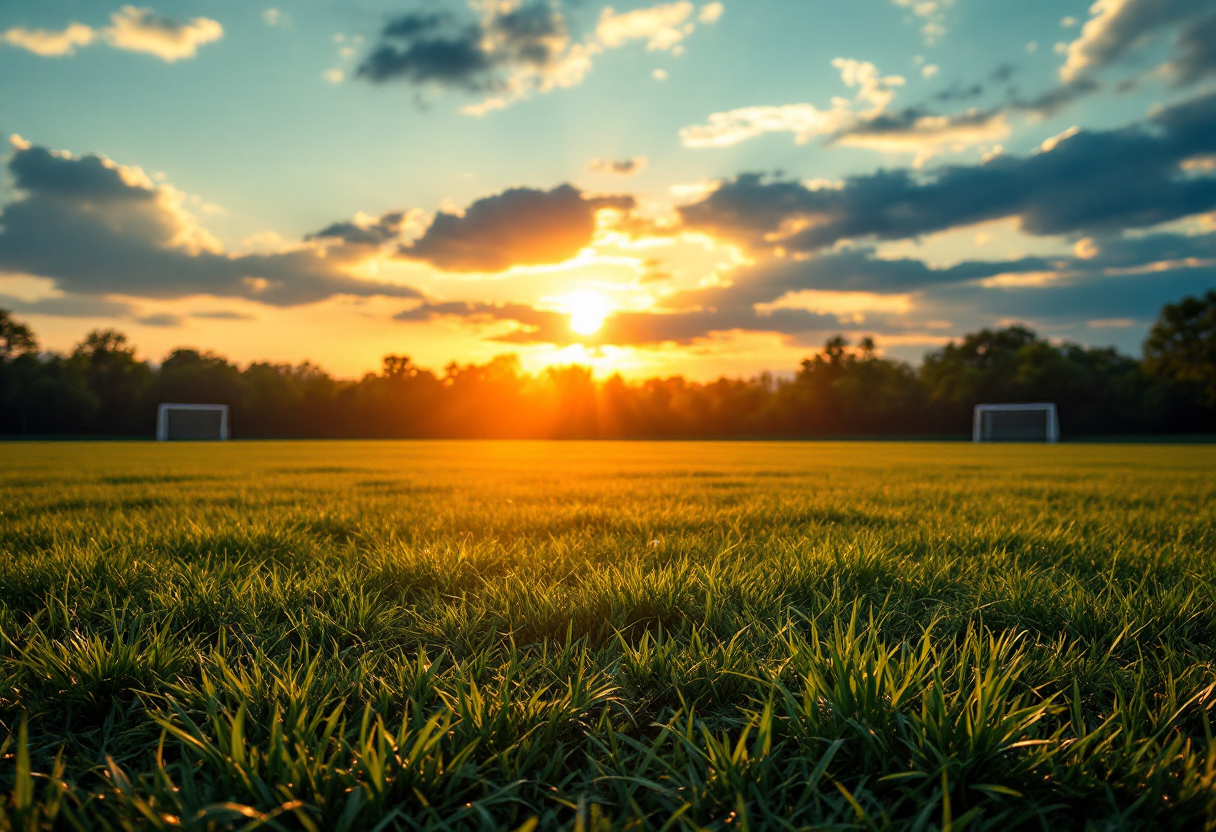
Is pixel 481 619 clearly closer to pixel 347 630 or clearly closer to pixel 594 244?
pixel 347 630

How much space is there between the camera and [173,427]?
42.5 m

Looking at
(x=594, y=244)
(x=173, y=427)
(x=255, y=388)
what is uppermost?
(x=594, y=244)

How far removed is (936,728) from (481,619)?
4.18ft

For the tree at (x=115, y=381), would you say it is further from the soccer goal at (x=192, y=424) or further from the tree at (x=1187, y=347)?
the tree at (x=1187, y=347)

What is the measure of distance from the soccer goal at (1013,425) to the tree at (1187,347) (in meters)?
12.8

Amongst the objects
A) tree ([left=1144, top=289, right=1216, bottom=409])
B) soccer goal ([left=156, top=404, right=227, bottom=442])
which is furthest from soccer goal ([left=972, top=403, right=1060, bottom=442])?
soccer goal ([left=156, top=404, right=227, bottom=442])

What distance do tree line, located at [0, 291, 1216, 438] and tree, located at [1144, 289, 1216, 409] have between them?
0.31ft

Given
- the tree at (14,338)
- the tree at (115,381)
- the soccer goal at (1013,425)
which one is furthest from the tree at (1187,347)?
the tree at (14,338)

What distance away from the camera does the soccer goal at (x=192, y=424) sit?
40.5 meters

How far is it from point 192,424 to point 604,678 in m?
50.1

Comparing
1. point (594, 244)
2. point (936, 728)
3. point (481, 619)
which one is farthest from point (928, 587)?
point (594, 244)

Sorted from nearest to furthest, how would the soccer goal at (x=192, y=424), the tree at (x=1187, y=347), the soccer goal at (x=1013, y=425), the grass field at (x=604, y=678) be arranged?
the grass field at (x=604, y=678) < the soccer goal at (x=192, y=424) < the soccer goal at (x=1013, y=425) < the tree at (x=1187, y=347)

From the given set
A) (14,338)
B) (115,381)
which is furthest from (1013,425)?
(14,338)

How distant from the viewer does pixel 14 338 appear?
56.1 meters
